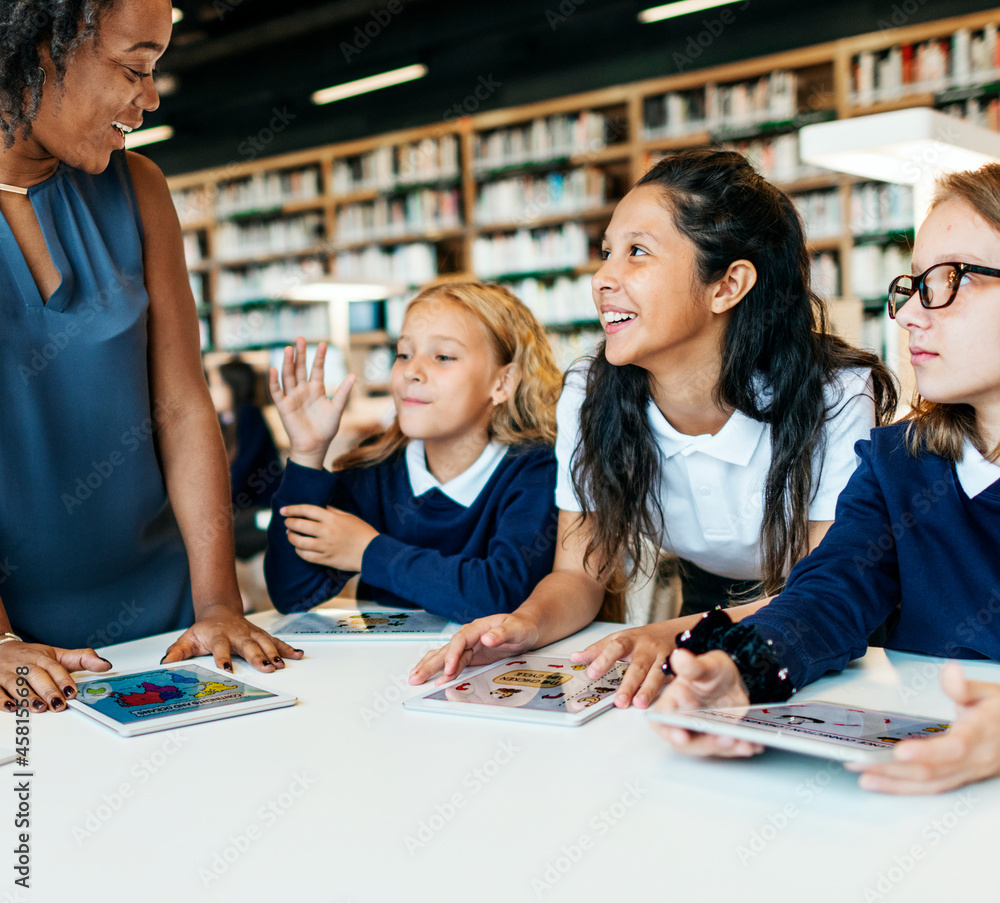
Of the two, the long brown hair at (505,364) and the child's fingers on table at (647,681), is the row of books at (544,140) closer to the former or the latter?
the long brown hair at (505,364)

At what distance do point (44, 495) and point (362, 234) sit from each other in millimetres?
5738

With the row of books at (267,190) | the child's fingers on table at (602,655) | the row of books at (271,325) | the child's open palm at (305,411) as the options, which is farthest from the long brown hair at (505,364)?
the row of books at (267,190)

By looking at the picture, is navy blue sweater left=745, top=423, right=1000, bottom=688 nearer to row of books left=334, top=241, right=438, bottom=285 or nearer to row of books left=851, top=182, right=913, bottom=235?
row of books left=851, top=182, right=913, bottom=235

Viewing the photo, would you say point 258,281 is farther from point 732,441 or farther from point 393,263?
point 732,441

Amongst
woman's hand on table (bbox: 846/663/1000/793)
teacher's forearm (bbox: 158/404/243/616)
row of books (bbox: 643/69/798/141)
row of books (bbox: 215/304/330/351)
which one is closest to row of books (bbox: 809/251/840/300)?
row of books (bbox: 643/69/798/141)

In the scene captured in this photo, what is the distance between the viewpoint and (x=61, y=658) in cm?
103

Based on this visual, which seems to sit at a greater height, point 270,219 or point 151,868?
point 270,219

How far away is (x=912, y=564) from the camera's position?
1.12 m

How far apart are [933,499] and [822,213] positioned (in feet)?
13.4

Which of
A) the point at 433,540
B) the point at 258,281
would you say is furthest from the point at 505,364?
the point at 258,281

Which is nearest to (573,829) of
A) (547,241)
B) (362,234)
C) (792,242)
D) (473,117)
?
(792,242)

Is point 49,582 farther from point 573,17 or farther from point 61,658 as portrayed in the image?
point 573,17

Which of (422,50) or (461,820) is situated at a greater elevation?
(422,50)

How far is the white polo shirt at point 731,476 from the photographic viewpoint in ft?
4.41
